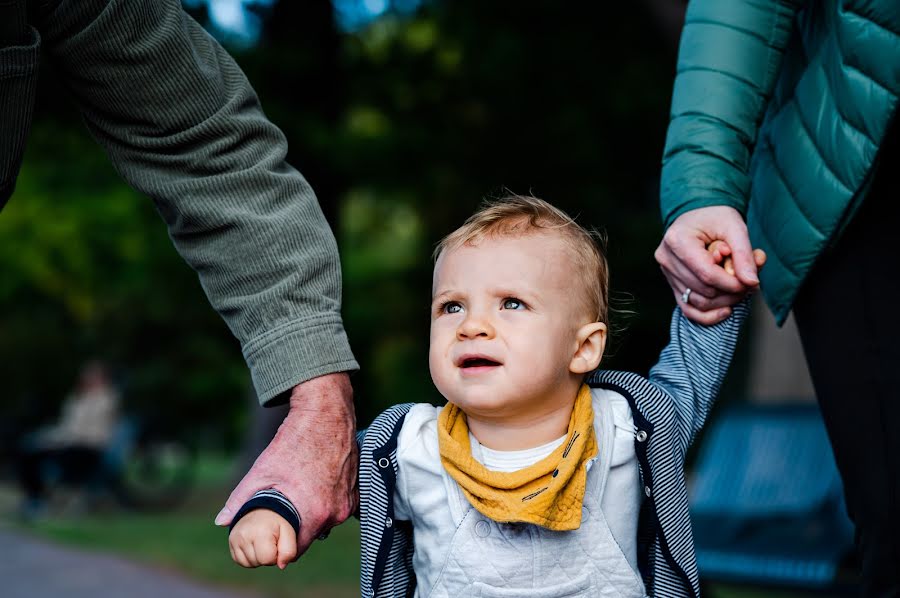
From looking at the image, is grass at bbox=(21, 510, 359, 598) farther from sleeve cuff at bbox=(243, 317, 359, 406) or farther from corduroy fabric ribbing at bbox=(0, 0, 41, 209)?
corduroy fabric ribbing at bbox=(0, 0, 41, 209)

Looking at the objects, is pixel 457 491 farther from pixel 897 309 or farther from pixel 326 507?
pixel 897 309

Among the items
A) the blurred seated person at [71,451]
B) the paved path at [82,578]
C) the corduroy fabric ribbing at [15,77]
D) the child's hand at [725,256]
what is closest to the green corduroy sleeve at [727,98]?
the child's hand at [725,256]

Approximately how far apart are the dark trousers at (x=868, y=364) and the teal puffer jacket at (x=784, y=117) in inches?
2.7

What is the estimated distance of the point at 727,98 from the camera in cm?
228

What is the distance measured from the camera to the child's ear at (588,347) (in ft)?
6.59

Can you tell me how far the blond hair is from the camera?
2.04 metres

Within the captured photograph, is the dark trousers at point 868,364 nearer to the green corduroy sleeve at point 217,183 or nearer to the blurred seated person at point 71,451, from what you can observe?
the green corduroy sleeve at point 217,183

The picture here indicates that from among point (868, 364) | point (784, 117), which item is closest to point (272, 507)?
point (868, 364)

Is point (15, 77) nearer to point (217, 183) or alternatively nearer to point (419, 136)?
point (217, 183)

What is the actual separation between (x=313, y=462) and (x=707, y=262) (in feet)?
2.70

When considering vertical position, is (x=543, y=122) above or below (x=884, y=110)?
below

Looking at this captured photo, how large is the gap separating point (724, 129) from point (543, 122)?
31.6 ft

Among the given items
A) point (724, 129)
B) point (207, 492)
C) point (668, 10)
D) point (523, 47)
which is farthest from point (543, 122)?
point (724, 129)

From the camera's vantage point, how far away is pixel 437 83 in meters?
11.1
